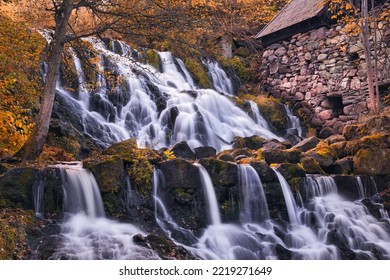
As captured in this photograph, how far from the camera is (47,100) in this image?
8.70 m

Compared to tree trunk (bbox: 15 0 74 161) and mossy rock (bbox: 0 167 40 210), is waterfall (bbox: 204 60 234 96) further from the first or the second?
mossy rock (bbox: 0 167 40 210)

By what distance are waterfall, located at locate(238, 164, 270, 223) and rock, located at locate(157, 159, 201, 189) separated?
1.11m

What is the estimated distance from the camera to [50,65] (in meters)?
8.87

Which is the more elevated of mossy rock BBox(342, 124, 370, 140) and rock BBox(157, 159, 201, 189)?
mossy rock BBox(342, 124, 370, 140)

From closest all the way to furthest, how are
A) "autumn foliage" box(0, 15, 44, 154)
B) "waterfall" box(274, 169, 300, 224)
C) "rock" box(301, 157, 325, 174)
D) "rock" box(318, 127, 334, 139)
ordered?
"autumn foliage" box(0, 15, 44, 154), "waterfall" box(274, 169, 300, 224), "rock" box(301, 157, 325, 174), "rock" box(318, 127, 334, 139)

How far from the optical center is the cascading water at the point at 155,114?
12539mm

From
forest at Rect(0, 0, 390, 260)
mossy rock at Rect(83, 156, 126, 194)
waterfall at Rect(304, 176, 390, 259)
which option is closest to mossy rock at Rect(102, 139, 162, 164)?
forest at Rect(0, 0, 390, 260)

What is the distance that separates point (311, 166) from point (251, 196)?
2319 millimetres

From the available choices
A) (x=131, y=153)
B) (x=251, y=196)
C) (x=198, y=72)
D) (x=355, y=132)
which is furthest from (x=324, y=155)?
(x=198, y=72)

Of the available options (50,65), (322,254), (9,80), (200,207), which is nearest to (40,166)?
(9,80)

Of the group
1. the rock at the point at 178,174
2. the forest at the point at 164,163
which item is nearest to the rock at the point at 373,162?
the forest at the point at 164,163

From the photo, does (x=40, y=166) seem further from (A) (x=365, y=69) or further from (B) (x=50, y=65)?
(A) (x=365, y=69)

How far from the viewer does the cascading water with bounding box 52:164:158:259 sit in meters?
6.23

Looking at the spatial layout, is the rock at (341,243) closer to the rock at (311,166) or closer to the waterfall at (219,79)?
the rock at (311,166)
